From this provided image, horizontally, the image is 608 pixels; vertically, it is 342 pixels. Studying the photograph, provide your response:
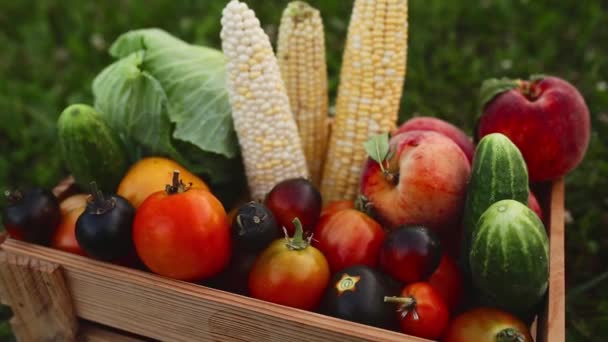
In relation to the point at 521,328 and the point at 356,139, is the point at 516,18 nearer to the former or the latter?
the point at 356,139

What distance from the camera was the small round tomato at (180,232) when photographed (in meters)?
1.34

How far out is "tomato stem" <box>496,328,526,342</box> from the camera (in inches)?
48.6

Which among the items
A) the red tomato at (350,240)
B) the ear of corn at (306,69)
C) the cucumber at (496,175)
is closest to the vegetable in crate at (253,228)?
the red tomato at (350,240)

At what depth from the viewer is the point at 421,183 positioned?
150 centimetres

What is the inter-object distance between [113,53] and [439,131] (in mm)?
1026

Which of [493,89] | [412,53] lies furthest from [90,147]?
[412,53]

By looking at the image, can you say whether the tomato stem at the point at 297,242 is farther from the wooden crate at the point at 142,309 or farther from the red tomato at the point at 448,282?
the red tomato at the point at 448,282

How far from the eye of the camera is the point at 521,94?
1.79 m

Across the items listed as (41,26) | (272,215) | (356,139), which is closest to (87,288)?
(272,215)

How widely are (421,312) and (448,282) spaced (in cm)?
18

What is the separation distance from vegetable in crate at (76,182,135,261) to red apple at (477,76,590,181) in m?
0.99

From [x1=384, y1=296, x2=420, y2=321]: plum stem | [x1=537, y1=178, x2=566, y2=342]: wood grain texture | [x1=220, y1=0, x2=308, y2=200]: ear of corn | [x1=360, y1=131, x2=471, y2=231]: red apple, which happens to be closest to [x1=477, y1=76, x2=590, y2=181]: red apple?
[x1=537, y1=178, x2=566, y2=342]: wood grain texture

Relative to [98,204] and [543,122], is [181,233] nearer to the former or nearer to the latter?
[98,204]

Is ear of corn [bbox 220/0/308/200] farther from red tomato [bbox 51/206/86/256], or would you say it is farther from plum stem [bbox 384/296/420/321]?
plum stem [bbox 384/296/420/321]
